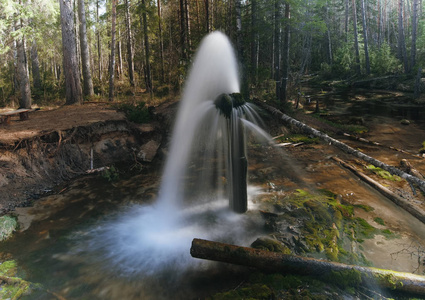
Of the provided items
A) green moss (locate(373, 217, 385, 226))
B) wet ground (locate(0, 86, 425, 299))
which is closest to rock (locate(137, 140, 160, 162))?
wet ground (locate(0, 86, 425, 299))

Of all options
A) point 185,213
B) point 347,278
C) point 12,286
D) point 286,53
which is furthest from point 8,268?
point 286,53

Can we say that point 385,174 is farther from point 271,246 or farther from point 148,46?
point 148,46

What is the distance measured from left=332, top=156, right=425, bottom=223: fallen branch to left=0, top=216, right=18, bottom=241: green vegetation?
793 cm

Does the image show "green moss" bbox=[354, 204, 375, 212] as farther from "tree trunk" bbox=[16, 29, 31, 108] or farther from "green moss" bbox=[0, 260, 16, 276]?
"tree trunk" bbox=[16, 29, 31, 108]

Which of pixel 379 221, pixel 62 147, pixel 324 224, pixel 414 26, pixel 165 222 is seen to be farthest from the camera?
pixel 414 26

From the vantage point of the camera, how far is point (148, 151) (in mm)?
Answer: 9906

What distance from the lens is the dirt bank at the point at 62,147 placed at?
666cm

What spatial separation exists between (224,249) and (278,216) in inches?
85.6

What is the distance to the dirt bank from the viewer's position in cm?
666

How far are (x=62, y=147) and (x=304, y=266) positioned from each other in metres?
7.55

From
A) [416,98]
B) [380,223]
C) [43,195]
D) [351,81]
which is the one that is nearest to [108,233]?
[43,195]

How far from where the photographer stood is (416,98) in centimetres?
2034

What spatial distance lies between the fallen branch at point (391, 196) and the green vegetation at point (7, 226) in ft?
26.0

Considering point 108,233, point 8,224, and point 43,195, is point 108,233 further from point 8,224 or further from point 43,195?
point 43,195
